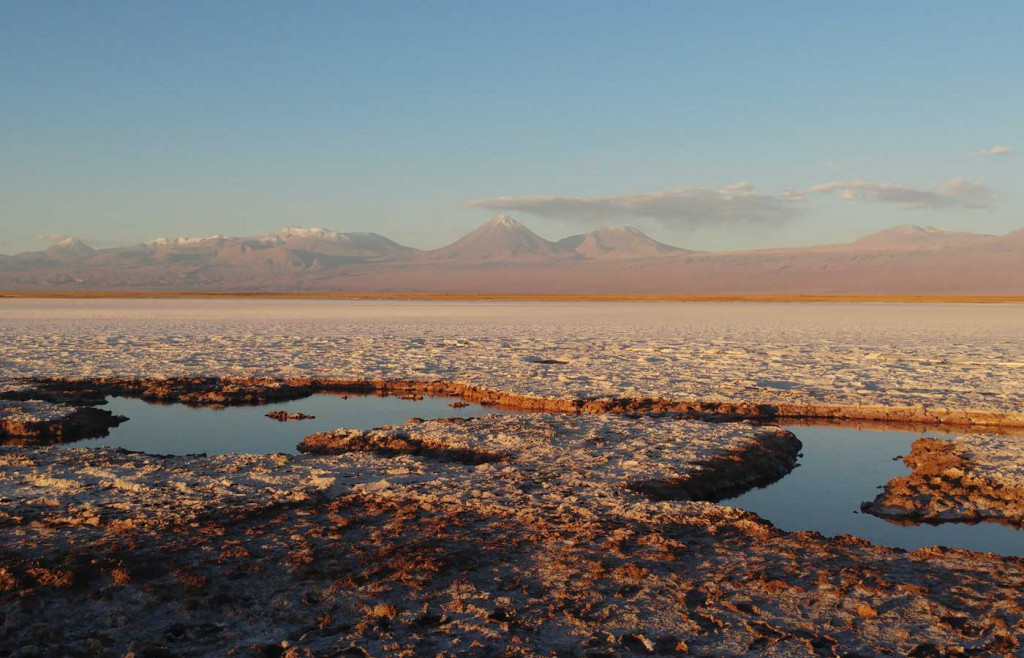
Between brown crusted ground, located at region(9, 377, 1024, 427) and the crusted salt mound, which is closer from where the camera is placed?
the crusted salt mound

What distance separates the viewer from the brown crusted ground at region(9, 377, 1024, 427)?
44.7 feet

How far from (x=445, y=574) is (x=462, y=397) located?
33.5ft

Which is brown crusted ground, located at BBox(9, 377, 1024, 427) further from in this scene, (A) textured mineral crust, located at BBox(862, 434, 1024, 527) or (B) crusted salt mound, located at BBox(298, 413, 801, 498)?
(A) textured mineral crust, located at BBox(862, 434, 1024, 527)

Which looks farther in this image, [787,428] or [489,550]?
[787,428]

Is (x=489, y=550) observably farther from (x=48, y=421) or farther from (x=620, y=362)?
(x=620, y=362)

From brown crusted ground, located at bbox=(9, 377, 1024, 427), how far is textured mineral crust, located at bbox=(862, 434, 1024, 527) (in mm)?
2522

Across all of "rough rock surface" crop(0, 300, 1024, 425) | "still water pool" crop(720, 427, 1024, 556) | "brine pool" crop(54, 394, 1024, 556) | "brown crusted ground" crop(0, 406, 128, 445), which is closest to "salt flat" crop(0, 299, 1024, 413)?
"rough rock surface" crop(0, 300, 1024, 425)

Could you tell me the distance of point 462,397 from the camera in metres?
16.3

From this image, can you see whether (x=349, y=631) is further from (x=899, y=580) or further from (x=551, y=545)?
(x=899, y=580)

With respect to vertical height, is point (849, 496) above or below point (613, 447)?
below

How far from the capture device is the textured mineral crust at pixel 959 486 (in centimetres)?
826

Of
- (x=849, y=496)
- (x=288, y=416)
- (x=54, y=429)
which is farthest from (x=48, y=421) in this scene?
(x=849, y=496)

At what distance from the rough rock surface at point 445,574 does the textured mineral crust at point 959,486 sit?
1652mm

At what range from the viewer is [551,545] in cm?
680
